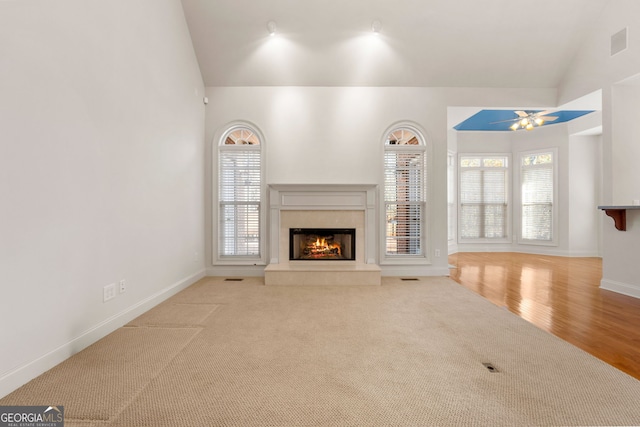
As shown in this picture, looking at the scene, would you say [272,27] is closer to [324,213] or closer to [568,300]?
[324,213]

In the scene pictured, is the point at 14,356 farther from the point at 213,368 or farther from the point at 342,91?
the point at 342,91

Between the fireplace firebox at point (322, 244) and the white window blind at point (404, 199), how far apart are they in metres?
0.65

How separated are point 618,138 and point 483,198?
4.23m

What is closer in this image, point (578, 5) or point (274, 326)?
point (274, 326)

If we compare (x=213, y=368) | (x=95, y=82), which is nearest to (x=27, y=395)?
(x=213, y=368)

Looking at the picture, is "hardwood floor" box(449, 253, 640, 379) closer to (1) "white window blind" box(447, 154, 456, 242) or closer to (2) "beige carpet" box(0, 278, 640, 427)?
(2) "beige carpet" box(0, 278, 640, 427)

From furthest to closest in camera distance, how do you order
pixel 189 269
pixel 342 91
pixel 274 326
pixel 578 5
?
pixel 342 91 → pixel 189 269 → pixel 578 5 → pixel 274 326

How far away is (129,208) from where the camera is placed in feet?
9.77

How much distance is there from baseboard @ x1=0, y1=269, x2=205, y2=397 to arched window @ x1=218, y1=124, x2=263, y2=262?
4.92ft

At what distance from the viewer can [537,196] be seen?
25.4ft

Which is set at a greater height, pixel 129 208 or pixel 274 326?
pixel 129 208

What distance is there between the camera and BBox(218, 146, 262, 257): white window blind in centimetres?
514

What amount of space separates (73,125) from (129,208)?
0.92 metres

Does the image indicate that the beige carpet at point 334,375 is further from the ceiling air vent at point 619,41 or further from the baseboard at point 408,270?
the ceiling air vent at point 619,41
